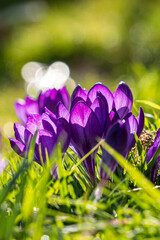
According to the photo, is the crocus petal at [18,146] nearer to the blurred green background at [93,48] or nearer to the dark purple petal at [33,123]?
the dark purple petal at [33,123]

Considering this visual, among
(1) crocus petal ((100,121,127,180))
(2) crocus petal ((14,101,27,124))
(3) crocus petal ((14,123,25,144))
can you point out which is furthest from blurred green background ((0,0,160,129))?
(1) crocus petal ((100,121,127,180))

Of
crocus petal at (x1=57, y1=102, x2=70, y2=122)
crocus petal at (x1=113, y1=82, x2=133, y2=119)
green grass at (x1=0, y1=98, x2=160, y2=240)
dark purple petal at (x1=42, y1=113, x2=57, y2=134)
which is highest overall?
crocus petal at (x1=113, y1=82, x2=133, y2=119)

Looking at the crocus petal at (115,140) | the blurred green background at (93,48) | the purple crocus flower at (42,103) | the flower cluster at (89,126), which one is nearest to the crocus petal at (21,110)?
the purple crocus flower at (42,103)

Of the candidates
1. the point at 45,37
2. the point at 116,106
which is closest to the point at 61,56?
the point at 45,37

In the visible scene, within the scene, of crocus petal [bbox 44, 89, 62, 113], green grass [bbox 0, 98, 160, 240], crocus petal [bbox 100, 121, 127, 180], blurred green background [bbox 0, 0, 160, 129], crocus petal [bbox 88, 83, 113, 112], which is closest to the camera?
green grass [bbox 0, 98, 160, 240]

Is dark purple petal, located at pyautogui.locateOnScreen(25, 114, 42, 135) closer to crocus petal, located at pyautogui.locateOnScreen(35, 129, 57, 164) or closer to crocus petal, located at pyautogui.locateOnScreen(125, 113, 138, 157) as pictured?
crocus petal, located at pyautogui.locateOnScreen(35, 129, 57, 164)

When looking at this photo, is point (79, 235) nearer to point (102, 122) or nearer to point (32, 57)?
point (102, 122)

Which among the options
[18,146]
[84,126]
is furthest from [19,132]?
[84,126]
